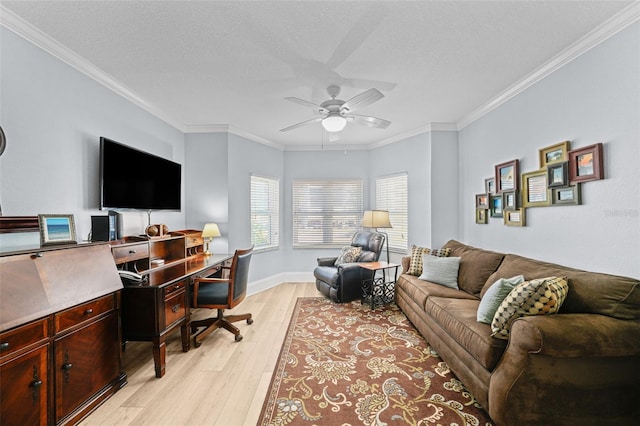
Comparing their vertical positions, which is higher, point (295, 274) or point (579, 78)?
point (579, 78)

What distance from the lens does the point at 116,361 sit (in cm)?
219

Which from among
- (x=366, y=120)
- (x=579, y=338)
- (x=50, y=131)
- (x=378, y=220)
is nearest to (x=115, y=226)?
(x=50, y=131)

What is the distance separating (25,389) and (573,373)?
3.02m

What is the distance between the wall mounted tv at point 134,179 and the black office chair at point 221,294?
3.65 ft

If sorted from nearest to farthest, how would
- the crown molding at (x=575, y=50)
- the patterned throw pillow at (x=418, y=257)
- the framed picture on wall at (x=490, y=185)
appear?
the crown molding at (x=575, y=50), the framed picture on wall at (x=490, y=185), the patterned throw pillow at (x=418, y=257)

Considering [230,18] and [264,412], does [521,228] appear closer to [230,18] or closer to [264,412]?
[264,412]

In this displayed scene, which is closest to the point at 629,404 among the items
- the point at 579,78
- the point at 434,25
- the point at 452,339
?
the point at 452,339

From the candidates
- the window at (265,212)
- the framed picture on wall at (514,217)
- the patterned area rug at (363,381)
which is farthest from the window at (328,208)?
the framed picture on wall at (514,217)

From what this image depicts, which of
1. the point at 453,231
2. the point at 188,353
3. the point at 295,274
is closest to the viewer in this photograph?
the point at 188,353

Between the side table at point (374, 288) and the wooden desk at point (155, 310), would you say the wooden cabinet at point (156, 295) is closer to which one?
the wooden desk at point (155, 310)

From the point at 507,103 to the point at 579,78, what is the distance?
3.00 ft

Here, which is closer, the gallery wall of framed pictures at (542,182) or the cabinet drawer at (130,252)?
the gallery wall of framed pictures at (542,182)

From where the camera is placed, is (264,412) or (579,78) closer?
(264,412)

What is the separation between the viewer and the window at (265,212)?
5016 millimetres
